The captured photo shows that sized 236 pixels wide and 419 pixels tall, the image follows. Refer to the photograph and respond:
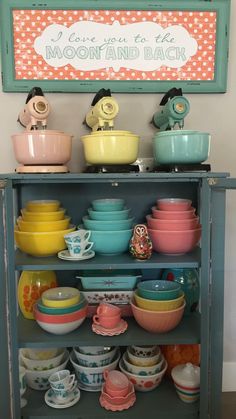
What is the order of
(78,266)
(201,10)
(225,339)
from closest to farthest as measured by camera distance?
(78,266)
(201,10)
(225,339)

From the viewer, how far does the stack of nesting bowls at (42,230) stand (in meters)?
1.28

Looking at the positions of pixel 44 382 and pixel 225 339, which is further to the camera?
pixel 225 339

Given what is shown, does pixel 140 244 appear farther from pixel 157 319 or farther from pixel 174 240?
pixel 157 319

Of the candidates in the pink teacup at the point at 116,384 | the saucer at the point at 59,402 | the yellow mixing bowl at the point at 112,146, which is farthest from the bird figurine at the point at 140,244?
the saucer at the point at 59,402

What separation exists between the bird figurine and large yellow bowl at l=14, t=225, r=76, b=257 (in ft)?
0.72

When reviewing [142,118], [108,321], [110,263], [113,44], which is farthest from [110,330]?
[113,44]

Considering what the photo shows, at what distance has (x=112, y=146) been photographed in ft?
4.02

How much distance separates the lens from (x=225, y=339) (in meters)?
1.65

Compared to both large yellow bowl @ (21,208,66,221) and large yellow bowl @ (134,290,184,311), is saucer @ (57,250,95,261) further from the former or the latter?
large yellow bowl @ (134,290,184,311)

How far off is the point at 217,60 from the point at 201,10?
19 cm

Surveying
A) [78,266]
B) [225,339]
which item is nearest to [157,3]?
[78,266]

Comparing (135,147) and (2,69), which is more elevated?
(2,69)

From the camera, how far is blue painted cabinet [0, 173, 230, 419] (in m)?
1.21

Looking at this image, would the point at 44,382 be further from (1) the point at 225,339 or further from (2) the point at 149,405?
(1) the point at 225,339
